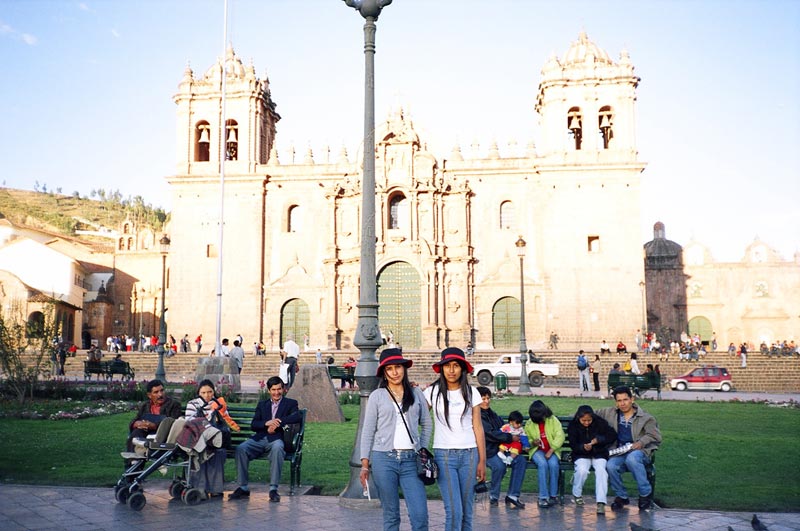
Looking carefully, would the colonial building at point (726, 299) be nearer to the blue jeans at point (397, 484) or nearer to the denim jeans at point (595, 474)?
the denim jeans at point (595, 474)

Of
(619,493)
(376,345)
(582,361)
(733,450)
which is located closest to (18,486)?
(376,345)

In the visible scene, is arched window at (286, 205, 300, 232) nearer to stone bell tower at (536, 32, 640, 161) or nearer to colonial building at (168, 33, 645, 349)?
colonial building at (168, 33, 645, 349)

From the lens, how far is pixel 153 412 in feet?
27.8

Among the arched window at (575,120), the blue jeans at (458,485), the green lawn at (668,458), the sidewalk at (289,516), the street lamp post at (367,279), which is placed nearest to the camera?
the blue jeans at (458,485)

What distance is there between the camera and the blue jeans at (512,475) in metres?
7.44

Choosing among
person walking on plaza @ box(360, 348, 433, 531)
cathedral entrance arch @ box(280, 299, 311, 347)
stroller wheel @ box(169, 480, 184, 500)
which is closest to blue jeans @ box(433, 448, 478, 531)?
person walking on plaza @ box(360, 348, 433, 531)

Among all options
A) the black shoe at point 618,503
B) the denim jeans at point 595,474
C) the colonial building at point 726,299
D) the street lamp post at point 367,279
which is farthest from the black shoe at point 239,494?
the colonial building at point 726,299

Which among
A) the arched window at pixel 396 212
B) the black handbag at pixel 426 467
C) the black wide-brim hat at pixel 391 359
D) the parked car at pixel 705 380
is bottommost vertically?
the parked car at pixel 705 380

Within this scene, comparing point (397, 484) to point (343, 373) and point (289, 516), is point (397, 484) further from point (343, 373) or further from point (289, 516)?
point (343, 373)

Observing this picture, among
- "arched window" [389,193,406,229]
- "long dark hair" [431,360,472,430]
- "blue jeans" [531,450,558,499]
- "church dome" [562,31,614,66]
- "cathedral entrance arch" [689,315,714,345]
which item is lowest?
"blue jeans" [531,450,558,499]

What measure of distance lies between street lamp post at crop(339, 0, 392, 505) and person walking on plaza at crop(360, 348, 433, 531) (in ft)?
6.10

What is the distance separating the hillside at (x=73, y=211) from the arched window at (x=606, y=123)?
207 feet

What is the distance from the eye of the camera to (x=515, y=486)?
24.4 ft

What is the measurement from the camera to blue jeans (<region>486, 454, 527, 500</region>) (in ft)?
24.4
